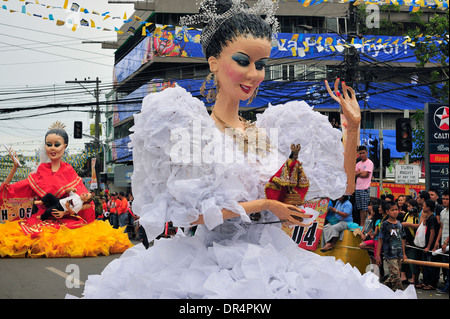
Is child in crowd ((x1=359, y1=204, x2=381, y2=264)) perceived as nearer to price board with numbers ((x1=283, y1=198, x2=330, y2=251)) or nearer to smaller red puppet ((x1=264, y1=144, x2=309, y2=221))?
price board with numbers ((x1=283, y1=198, x2=330, y2=251))

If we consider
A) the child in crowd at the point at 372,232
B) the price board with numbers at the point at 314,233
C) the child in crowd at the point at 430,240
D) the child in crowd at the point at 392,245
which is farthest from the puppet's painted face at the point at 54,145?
the child in crowd at the point at 430,240

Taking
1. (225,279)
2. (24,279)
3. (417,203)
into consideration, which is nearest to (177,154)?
(225,279)

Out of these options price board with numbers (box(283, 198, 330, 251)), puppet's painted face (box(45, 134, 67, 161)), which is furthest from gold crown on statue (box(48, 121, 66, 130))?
price board with numbers (box(283, 198, 330, 251))

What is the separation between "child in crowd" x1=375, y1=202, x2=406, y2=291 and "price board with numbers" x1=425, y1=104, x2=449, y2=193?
3.09 m

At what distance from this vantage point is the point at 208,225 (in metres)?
3.21

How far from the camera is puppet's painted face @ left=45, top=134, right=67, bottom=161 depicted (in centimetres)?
978

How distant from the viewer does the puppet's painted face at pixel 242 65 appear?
148 inches

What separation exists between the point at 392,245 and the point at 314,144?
210 inches

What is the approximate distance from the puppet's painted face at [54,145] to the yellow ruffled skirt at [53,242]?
4.37 ft

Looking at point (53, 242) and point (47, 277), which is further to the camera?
point (53, 242)

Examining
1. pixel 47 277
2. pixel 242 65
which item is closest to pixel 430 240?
pixel 47 277

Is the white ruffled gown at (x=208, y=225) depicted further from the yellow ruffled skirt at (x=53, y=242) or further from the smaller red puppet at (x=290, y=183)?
the yellow ruffled skirt at (x=53, y=242)

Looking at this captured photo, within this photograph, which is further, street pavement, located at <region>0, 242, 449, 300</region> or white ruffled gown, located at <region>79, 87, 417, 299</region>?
street pavement, located at <region>0, 242, 449, 300</region>

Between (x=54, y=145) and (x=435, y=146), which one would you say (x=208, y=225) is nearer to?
(x=54, y=145)
